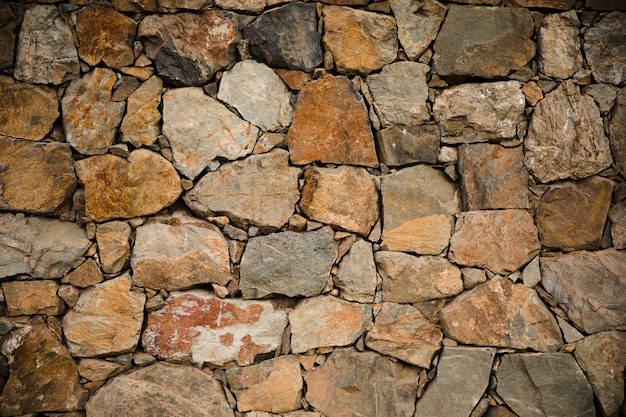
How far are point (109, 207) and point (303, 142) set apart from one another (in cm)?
105

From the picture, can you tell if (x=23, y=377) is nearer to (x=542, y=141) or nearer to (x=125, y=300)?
(x=125, y=300)

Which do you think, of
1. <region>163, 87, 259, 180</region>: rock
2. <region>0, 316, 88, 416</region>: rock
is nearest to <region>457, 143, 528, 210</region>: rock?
<region>163, 87, 259, 180</region>: rock

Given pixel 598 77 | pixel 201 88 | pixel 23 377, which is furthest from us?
pixel 598 77

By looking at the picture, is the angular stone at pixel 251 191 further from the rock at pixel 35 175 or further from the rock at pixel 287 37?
the rock at pixel 35 175

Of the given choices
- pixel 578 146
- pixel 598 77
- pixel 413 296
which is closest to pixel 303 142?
pixel 413 296

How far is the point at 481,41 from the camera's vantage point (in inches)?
110

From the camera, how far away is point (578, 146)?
112 inches

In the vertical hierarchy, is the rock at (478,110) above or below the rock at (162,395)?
above

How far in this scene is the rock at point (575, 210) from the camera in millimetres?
2877

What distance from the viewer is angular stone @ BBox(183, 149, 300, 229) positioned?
8.77ft

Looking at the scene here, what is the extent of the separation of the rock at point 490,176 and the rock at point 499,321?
0.45m

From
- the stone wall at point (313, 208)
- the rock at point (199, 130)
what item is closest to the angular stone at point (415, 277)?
the stone wall at point (313, 208)

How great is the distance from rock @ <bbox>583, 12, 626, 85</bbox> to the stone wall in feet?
0.04

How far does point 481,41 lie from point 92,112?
2080 millimetres
